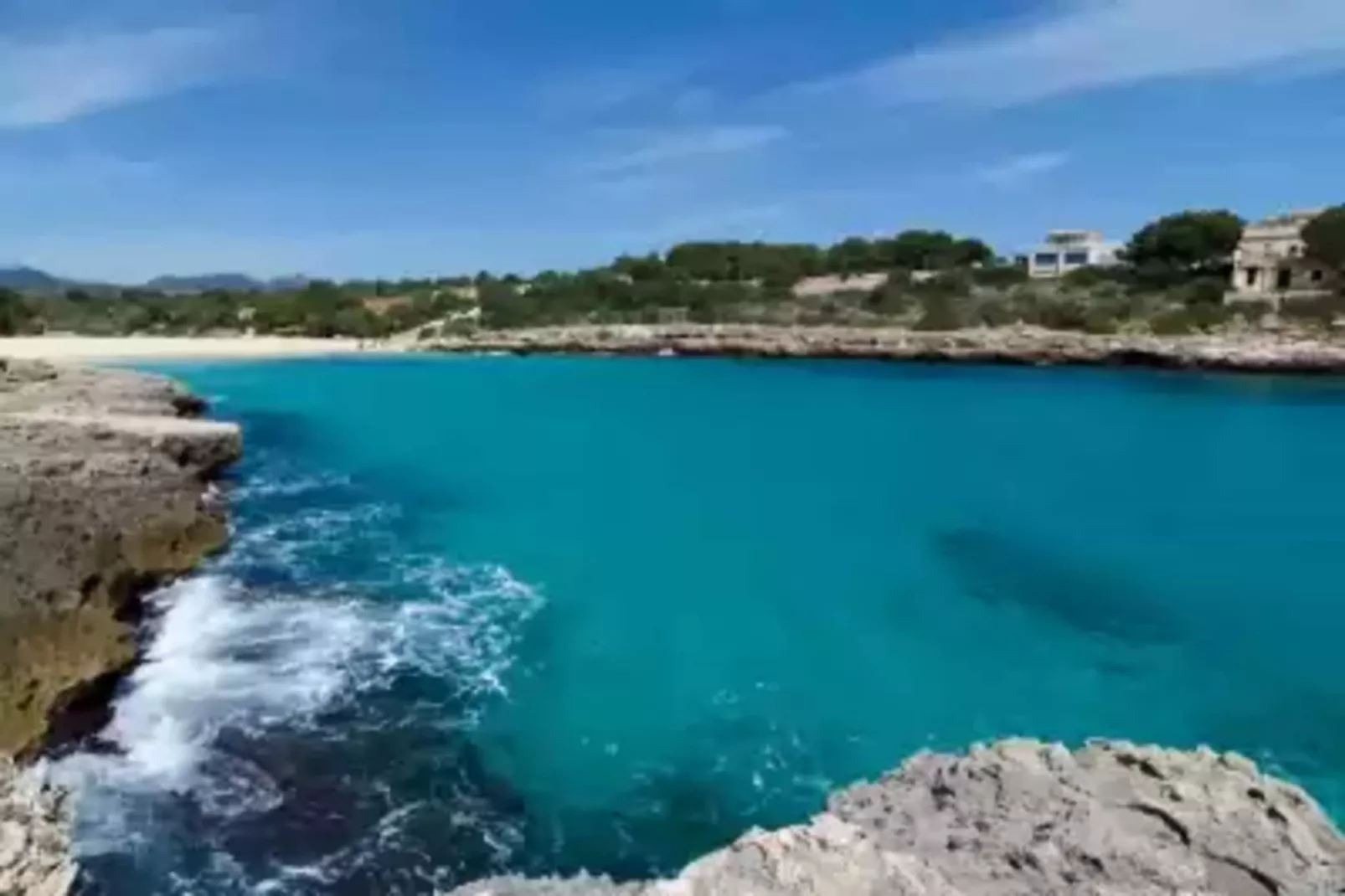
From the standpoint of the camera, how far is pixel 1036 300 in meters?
70.8

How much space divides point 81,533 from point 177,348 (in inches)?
2402

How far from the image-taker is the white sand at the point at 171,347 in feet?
194

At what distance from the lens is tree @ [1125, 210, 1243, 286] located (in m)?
77.3

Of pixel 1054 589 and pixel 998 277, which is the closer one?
pixel 1054 589

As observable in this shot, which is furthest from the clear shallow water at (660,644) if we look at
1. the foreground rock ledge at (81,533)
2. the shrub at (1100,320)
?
the shrub at (1100,320)

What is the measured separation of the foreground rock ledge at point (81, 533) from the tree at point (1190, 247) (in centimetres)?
7134

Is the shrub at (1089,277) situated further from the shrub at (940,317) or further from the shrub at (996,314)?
the shrub at (940,317)

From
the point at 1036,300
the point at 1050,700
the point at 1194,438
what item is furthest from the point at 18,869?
the point at 1036,300

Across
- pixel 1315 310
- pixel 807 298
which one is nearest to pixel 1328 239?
pixel 1315 310

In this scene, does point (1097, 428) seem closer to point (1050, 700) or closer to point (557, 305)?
point (1050, 700)

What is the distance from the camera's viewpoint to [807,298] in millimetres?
82375

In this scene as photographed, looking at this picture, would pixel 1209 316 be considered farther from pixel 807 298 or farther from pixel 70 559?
pixel 70 559

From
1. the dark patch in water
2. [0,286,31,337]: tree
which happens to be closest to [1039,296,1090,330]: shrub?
the dark patch in water

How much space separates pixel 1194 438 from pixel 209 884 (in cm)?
3137
